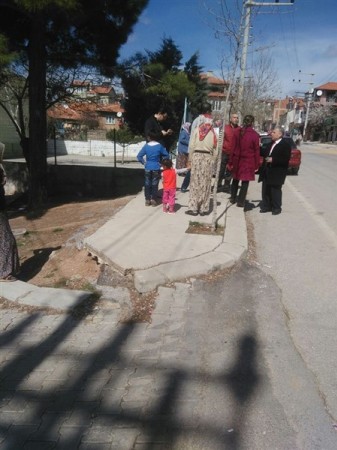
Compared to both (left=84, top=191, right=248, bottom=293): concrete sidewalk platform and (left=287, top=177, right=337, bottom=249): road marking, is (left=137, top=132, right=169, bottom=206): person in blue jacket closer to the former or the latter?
(left=84, top=191, right=248, bottom=293): concrete sidewalk platform

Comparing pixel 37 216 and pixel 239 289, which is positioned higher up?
pixel 239 289

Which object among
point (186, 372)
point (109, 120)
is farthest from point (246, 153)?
point (109, 120)

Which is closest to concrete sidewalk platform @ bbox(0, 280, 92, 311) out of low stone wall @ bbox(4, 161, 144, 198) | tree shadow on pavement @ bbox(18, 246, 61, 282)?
tree shadow on pavement @ bbox(18, 246, 61, 282)

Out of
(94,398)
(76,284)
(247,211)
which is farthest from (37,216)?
(94,398)

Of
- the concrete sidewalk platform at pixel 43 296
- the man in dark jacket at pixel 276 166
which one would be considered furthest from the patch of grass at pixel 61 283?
the man in dark jacket at pixel 276 166

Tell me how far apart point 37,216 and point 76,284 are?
662cm

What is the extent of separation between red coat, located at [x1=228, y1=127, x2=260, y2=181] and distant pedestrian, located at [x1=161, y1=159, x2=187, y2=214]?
1474 millimetres

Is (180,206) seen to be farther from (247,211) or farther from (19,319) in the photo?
(19,319)

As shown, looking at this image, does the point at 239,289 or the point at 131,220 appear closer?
the point at 239,289

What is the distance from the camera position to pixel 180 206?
27.3ft

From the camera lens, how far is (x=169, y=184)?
7617 mm

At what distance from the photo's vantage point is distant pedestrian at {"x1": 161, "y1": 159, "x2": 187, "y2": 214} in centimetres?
748

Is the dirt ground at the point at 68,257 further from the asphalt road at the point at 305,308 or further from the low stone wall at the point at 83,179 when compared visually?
the low stone wall at the point at 83,179

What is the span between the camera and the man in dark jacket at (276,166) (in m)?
8.08
